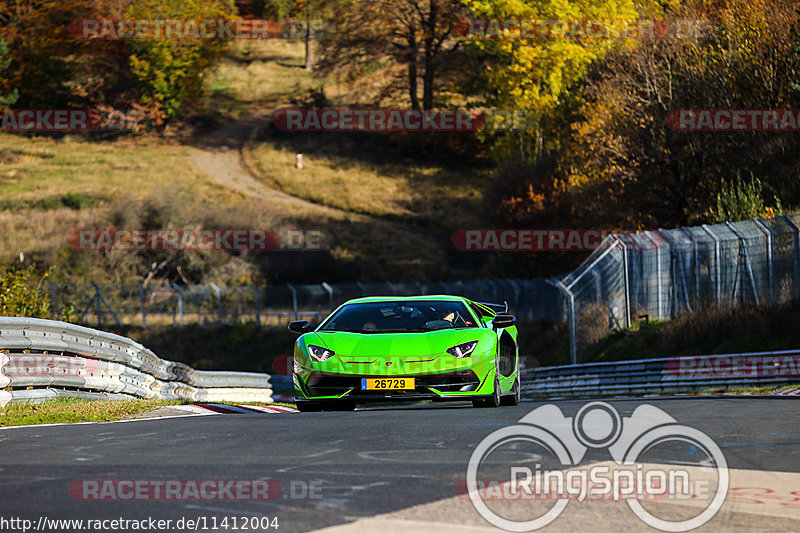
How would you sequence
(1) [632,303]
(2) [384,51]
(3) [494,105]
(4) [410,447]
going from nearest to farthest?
1. (4) [410,447]
2. (1) [632,303]
3. (3) [494,105]
4. (2) [384,51]

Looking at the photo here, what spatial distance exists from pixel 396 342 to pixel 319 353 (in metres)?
0.84

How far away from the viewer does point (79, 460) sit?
7.61 m

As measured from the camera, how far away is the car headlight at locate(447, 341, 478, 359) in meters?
12.1

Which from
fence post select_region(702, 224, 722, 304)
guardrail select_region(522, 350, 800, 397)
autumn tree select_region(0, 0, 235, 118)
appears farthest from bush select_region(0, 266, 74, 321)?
autumn tree select_region(0, 0, 235, 118)

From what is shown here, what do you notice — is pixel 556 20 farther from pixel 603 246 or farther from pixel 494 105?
pixel 603 246

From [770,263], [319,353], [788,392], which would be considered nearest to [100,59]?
[770,263]

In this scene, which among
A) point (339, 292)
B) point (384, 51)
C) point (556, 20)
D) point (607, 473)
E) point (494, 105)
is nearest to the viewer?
point (607, 473)

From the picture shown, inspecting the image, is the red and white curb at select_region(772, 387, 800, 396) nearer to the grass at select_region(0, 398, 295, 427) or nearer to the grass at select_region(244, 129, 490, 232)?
the grass at select_region(0, 398, 295, 427)

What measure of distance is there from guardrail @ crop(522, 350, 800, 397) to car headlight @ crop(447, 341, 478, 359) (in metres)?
6.83

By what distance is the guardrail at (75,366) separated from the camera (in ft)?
42.1

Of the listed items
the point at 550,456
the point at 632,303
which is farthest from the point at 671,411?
the point at 632,303

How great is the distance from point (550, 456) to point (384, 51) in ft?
207

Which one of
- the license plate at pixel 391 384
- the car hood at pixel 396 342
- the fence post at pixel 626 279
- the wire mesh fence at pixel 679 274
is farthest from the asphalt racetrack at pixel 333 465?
the fence post at pixel 626 279

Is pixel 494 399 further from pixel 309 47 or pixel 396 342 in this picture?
pixel 309 47
